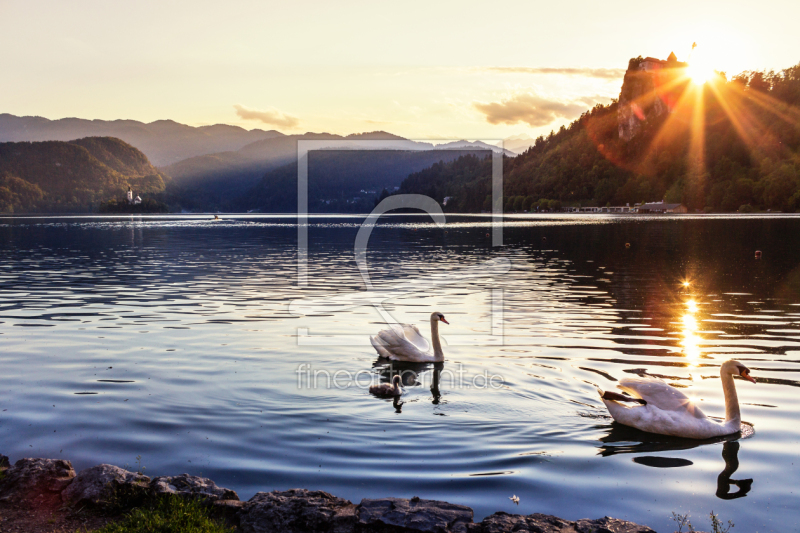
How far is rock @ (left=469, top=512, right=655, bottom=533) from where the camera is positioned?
24.0 feet

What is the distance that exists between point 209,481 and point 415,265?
3993 centimetres

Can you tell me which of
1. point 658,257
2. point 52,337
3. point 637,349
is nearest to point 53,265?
point 52,337

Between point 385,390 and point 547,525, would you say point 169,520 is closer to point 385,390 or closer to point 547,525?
point 547,525

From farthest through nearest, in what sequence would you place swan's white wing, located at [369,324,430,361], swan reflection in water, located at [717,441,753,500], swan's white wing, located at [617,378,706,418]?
swan's white wing, located at [369,324,430,361], swan's white wing, located at [617,378,706,418], swan reflection in water, located at [717,441,753,500]

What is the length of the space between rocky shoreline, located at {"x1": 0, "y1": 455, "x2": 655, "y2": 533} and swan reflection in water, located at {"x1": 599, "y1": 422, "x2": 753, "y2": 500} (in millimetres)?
3053

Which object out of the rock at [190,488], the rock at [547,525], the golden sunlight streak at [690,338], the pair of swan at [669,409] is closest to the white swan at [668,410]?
the pair of swan at [669,409]

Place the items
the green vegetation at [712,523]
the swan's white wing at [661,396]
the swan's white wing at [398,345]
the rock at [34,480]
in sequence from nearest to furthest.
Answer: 1. the green vegetation at [712,523]
2. the rock at [34,480]
3. the swan's white wing at [661,396]
4. the swan's white wing at [398,345]

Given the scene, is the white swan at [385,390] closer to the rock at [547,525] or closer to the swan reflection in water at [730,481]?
the rock at [547,525]

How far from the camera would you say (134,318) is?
24.0m

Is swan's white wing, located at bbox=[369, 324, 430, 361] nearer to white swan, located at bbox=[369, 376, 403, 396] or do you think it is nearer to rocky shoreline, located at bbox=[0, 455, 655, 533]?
white swan, located at bbox=[369, 376, 403, 396]

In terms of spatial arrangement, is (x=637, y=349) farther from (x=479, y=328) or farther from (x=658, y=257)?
(x=658, y=257)

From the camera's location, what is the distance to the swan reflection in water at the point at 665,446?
9.73m

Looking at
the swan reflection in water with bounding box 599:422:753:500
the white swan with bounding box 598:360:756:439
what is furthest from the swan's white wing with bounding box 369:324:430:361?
the swan reflection in water with bounding box 599:422:753:500

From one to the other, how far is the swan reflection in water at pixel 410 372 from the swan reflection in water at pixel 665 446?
430cm
